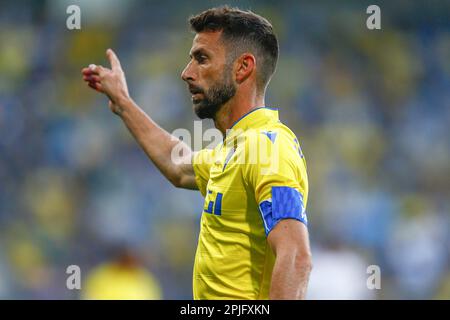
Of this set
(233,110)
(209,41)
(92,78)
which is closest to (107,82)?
(92,78)

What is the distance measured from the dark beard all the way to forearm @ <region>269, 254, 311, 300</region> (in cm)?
95

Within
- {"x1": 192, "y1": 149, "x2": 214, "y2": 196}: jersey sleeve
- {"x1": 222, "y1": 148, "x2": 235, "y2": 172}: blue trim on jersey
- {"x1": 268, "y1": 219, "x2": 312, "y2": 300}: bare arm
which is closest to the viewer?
{"x1": 268, "y1": 219, "x2": 312, "y2": 300}: bare arm

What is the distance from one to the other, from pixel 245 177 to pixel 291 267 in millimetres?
499

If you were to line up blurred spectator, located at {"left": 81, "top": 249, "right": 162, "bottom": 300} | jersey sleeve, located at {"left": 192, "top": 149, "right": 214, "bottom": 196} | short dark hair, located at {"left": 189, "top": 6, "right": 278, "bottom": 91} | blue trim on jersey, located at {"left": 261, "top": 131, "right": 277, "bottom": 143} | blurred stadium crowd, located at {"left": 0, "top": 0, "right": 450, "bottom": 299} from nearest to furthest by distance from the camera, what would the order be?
blue trim on jersey, located at {"left": 261, "top": 131, "right": 277, "bottom": 143}
short dark hair, located at {"left": 189, "top": 6, "right": 278, "bottom": 91}
jersey sleeve, located at {"left": 192, "top": 149, "right": 214, "bottom": 196}
blurred spectator, located at {"left": 81, "top": 249, "right": 162, "bottom": 300}
blurred stadium crowd, located at {"left": 0, "top": 0, "right": 450, "bottom": 299}

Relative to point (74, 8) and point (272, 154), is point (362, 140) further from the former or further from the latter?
point (272, 154)

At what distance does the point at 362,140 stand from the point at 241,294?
16.9 ft

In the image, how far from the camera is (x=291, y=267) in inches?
97.2

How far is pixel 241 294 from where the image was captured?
2.89 metres

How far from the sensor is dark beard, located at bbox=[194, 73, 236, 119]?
317cm

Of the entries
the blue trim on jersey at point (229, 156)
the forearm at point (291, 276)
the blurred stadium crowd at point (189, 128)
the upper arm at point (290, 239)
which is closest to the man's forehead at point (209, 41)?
the blue trim on jersey at point (229, 156)

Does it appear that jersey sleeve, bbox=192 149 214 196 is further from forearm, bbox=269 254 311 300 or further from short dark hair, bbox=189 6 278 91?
forearm, bbox=269 254 311 300

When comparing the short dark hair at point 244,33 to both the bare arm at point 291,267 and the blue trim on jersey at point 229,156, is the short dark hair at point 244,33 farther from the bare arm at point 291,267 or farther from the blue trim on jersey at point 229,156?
the bare arm at point 291,267

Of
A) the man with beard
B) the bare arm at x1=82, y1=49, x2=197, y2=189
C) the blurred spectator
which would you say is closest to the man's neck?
the man with beard
